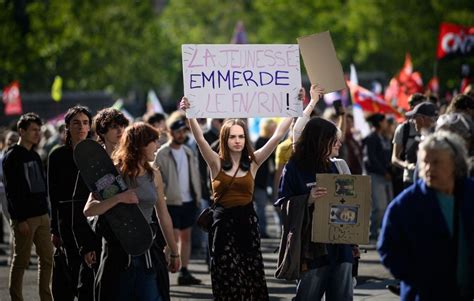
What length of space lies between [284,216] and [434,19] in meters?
43.7

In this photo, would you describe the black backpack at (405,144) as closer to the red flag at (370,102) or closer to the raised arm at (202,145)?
the raised arm at (202,145)

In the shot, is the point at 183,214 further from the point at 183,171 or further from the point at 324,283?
the point at 324,283

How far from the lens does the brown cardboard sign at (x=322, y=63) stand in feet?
32.2

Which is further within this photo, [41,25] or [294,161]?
[41,25]

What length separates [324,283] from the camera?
8.64 m

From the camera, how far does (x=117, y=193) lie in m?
8.21

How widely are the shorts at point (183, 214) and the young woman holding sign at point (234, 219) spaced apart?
4153 mm

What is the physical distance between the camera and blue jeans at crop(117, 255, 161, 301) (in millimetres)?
8102

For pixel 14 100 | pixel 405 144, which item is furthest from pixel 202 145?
pixel 14 100

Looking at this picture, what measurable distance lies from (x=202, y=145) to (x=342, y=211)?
1.26m

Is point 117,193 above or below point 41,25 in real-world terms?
below

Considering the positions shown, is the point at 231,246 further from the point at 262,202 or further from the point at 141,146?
the point at 262,202

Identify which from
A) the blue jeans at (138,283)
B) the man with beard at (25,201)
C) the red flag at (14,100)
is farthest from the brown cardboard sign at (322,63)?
the red flag at (14,100)

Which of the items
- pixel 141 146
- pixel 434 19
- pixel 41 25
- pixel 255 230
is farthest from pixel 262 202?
pixel 434 19
